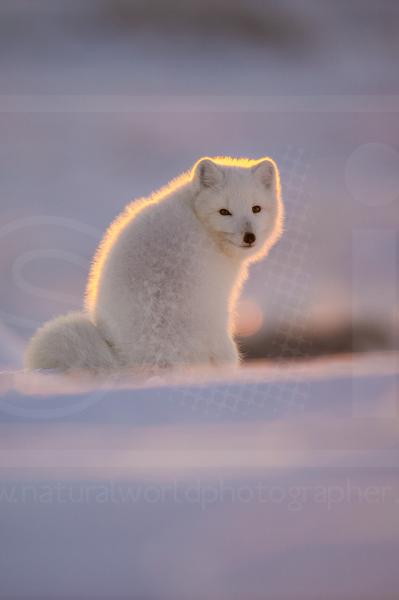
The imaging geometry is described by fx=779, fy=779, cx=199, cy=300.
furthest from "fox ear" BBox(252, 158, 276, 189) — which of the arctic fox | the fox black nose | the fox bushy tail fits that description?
the fox bushy tail

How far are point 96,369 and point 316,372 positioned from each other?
1.07 m

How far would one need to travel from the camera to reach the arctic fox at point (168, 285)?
325 cm

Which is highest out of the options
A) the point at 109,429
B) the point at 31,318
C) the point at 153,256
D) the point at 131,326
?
the point at 31,318

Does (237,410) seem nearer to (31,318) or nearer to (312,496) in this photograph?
(312,496)

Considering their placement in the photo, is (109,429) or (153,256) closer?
(109,429)

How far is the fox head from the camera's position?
3469 mm

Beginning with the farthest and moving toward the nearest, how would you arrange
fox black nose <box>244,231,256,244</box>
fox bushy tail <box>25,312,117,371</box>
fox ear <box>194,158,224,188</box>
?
fox ear <box>194,158,224,188</box>
fox black nose <box>244,231,256,244</box>
fox bushy tail <box>25,312,117,371</box>

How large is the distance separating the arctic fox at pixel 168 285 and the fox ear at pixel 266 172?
0.44 ft

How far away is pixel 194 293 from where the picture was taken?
10.8 ft

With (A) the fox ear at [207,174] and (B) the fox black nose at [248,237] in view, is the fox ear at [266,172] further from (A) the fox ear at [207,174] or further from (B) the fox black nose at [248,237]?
(B) the fox black nose at [248,237]

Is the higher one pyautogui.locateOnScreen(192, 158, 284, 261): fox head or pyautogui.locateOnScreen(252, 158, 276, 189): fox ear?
pyautogui.locateOnScreen(252, 158, 276, 189): fox ear

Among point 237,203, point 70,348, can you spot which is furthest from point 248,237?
point 70,348

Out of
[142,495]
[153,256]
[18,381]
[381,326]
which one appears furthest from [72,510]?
[381,326]

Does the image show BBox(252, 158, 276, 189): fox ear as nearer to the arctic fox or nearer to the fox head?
the fox head
